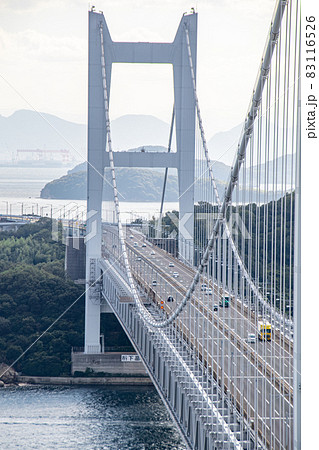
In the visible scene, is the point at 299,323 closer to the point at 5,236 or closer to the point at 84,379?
the point at 84,379

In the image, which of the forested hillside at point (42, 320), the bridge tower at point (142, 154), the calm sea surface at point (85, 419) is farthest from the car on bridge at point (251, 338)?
the forested hillside at point (42, 320)

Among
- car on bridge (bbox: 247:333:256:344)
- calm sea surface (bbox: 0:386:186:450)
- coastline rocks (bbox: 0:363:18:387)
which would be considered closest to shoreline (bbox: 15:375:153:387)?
coastline rocks (bbox: 0:363:18:387)

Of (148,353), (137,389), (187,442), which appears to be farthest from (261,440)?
(137,389)

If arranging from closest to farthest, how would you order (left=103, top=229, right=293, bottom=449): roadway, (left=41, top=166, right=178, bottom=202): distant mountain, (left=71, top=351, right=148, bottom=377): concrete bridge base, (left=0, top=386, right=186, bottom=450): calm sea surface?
(left=103, top=229, right=293, bottom=449): roadway
(left=0, top=386, right=186, bottom=450): calm sea surface
(left=71, top=351, right=148, bottom=377): concrete bridge base
(left=41, top=166, right=178, bottom=202): distant mountain

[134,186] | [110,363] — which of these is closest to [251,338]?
[110,363]

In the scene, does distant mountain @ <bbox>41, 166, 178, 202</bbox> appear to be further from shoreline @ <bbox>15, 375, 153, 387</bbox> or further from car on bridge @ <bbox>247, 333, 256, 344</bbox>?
car on bridge @ <bbox>247, 333, 256, 344</bbox>

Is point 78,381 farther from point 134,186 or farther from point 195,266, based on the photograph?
point 134,186
